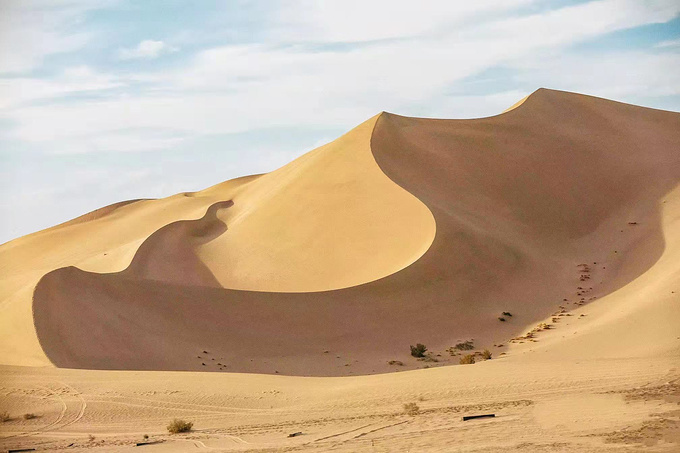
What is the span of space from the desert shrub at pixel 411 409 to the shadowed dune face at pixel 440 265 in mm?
7679

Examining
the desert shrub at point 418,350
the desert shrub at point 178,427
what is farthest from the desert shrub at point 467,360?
the desert shrub at point 178,427

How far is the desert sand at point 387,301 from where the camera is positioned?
13.5 metres

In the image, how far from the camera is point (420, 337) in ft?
80.2

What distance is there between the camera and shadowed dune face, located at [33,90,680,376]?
22.9 m

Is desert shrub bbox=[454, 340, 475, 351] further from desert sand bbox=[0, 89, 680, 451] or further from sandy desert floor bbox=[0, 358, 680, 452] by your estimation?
sandy desert floor bbox=[0, 358, 680, 452]

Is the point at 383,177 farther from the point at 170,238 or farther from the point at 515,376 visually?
the point at 515,376

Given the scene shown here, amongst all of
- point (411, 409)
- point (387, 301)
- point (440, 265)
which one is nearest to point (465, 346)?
point (387, 301)

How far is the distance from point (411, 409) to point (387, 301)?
1241 centimetres

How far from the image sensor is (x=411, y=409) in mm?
13641


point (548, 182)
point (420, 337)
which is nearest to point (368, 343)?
point (420, 337)

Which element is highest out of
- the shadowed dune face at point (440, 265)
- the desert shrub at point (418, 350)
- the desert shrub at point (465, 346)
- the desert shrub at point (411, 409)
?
the shadowed dune face at point (440, 265)

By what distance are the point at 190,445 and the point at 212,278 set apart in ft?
57.1

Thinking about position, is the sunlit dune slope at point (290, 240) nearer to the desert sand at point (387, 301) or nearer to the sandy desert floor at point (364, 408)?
the desert sand at point (387, 301)

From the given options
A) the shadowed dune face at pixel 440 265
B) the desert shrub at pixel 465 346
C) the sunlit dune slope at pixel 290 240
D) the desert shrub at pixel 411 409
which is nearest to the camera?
the desert shrub at pixel 411 409
